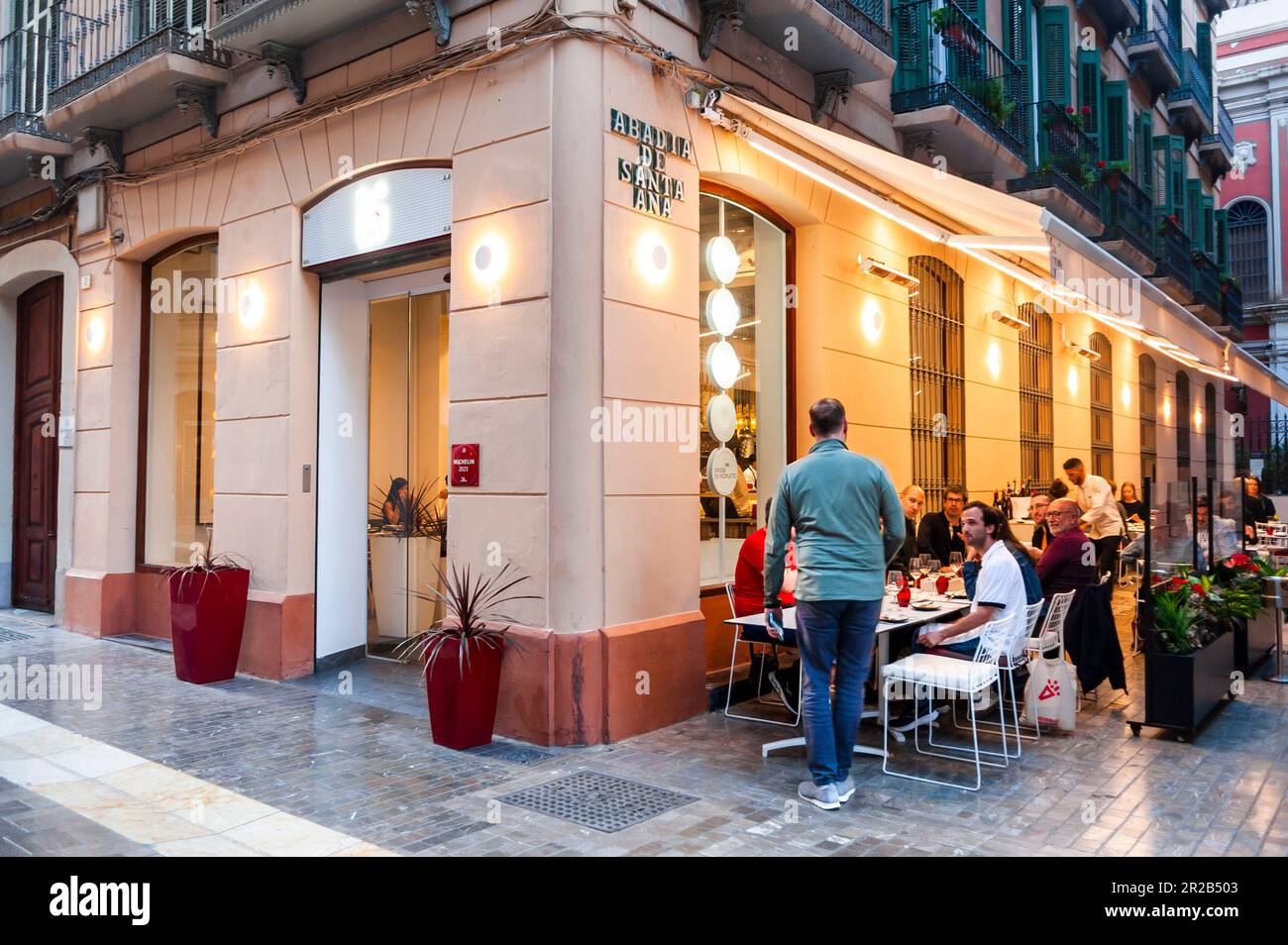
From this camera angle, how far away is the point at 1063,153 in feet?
43.7

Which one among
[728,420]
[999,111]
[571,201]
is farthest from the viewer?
[999,111]

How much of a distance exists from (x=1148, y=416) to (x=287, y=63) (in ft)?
56.4

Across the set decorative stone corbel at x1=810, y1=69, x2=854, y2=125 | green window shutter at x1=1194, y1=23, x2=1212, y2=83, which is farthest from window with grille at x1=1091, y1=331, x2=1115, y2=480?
decorative stone corbel at x1=810, y1=69, x2=854, y2=125

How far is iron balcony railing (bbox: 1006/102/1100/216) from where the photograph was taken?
12.8 m

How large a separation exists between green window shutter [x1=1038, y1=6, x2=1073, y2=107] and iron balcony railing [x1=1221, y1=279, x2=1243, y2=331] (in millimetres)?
9913

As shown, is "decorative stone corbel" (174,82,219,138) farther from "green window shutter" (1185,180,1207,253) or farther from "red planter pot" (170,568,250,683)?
"green window shutter" (1185,180,1207,253)

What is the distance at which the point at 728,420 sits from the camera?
8250mm

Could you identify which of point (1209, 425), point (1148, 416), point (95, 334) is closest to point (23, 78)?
point (95, 334)

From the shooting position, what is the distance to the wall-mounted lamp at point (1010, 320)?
12656 millimetres

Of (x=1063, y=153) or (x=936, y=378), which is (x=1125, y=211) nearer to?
(x=1063, y=153)
